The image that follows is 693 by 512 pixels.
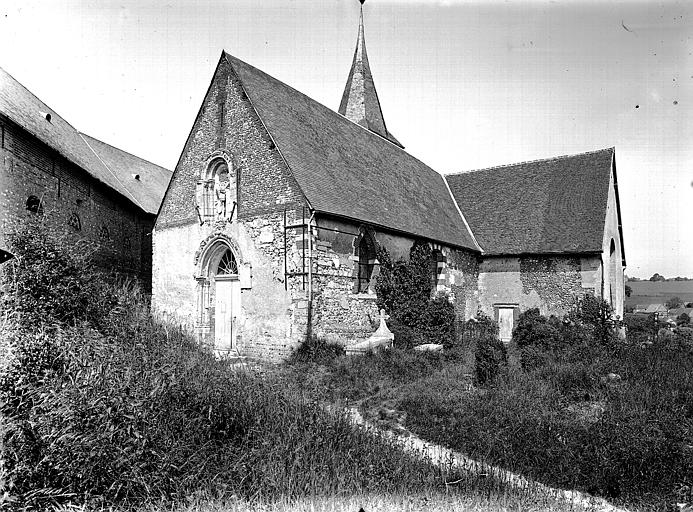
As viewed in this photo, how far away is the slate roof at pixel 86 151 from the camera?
1552 cm

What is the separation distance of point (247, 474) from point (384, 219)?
1095 centimetres

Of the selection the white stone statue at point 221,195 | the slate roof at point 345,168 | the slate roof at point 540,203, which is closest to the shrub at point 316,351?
the slate roof at point 345,168

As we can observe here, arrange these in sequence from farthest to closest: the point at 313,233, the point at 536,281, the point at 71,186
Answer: the point at 536,281 < the point at 71,186 < the point at 313,233

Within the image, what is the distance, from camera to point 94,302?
35.2 feet

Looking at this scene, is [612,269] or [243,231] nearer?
[243,231]

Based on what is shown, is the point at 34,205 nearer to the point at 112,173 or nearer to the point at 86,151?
the point at 86,151

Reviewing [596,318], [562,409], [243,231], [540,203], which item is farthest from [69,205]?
[540,203]

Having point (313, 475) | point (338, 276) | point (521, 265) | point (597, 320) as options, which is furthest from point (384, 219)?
point (313, 475)

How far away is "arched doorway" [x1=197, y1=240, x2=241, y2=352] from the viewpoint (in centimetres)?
1499

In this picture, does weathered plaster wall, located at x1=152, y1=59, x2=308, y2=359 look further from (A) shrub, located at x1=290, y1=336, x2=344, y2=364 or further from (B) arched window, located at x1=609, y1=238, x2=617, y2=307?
(B) arched window, located at x1=609, y1=238, x2=617, y2=307

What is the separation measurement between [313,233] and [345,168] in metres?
4.10

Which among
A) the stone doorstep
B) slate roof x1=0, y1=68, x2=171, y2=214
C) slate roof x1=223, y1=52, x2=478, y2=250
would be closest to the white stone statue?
slate roof x1=223, y1=52, x2=478, y2=250

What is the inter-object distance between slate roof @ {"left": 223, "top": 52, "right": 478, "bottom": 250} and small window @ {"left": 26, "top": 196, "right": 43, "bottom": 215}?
6.71 metres

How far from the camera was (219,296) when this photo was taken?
15.4 metres
